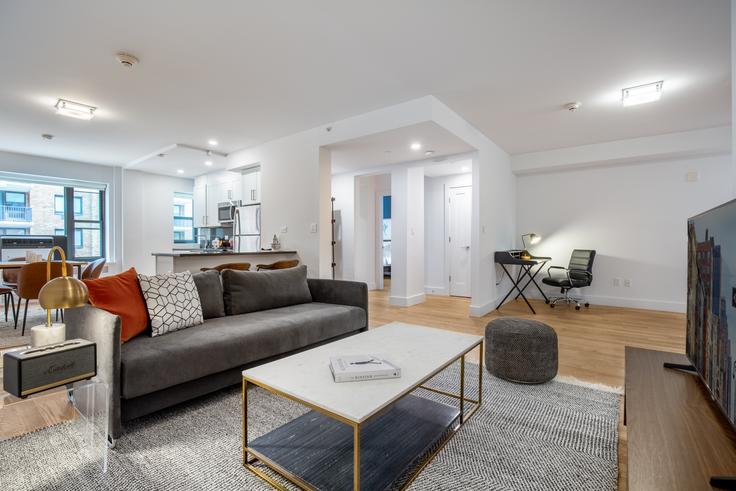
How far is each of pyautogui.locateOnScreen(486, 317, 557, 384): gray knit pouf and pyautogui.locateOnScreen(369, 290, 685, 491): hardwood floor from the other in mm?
370

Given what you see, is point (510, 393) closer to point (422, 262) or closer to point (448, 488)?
point (448, 488)

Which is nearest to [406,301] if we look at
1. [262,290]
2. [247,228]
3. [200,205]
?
[247,228]

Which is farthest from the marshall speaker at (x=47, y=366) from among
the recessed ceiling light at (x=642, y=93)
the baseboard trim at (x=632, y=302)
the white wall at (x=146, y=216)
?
the white wall at (x=146, y=216)

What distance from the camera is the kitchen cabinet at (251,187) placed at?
19.2 ft

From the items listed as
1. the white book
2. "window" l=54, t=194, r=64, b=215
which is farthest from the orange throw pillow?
"window" l=54, t=194, r=64, b=215

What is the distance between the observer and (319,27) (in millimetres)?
2506

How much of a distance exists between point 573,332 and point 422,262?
107 inches

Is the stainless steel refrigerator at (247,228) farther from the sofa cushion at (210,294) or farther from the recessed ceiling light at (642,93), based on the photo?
the recessed ceiling light at (642,93)

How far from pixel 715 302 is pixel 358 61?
276 centimetres

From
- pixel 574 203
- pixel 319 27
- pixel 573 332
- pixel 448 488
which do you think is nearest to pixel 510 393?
pixel 448 488

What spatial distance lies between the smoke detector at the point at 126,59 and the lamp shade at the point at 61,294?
208cm

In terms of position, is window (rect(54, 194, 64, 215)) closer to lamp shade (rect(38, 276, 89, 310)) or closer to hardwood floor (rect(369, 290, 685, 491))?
hardwood floor (rect(369, 290, 685, 491))

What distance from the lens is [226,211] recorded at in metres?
6.74

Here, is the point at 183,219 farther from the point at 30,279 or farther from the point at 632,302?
the point at 632,302
